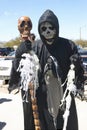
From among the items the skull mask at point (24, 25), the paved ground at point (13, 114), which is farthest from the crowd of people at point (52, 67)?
the paved ground at point (13, 114)

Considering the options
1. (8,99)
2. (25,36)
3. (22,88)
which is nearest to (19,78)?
(22,88)

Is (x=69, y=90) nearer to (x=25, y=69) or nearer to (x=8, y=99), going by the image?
(x=25, y=69)

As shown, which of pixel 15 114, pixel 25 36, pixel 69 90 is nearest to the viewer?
pixel 69 90

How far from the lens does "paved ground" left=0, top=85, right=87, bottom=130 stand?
6.37 metres

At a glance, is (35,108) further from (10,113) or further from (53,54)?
(10,113)

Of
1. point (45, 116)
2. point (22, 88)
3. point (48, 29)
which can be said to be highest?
point (48, 29)

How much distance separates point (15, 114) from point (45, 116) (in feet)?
12.8

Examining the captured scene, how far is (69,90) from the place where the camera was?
3.28 metres

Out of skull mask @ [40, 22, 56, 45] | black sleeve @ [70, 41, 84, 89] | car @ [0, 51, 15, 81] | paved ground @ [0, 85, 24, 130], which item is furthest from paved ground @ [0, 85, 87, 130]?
skull mask @ [40, 22, 56, 45]

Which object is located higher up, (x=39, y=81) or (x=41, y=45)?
(x=41, y=45)

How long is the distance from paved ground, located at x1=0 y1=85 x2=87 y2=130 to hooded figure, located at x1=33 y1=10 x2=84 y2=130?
113 inches

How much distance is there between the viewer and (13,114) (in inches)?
288

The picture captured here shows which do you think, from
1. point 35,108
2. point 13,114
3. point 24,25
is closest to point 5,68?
point 13,114

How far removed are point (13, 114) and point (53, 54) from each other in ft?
13.5
